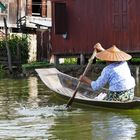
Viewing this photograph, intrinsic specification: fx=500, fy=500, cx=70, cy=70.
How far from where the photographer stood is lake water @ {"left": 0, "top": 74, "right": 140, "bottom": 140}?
322 inches

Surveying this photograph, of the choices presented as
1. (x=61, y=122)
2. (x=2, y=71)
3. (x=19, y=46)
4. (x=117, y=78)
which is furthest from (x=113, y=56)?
(x=19, y=46)

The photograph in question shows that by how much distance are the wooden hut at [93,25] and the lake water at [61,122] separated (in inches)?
338

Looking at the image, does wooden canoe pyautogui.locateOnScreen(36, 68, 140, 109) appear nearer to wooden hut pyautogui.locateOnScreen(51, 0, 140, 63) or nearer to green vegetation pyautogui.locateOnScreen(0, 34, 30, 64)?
wooden hut pyautogui.locateOnScreen(51, 0, 140, 63)

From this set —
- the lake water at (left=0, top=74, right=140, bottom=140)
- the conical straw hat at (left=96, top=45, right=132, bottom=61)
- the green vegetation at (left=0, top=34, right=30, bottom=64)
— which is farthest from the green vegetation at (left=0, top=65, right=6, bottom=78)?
the conical straw hat at (left=96, top=45, right=132, bottom=61)

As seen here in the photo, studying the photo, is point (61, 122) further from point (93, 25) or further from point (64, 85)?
point (93, 25)

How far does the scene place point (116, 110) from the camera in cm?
1044

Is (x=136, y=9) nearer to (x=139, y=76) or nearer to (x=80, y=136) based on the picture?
(x=139, y=76)

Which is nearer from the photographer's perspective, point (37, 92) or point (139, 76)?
point (37, 92)

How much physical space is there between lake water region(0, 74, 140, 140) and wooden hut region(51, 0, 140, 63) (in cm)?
858

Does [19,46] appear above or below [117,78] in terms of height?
below

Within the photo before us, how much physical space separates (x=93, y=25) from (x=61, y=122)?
44.2 ft

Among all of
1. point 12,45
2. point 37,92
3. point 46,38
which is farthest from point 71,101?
point 46,38

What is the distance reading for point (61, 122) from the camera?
9.61 meters

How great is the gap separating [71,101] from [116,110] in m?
1.43
